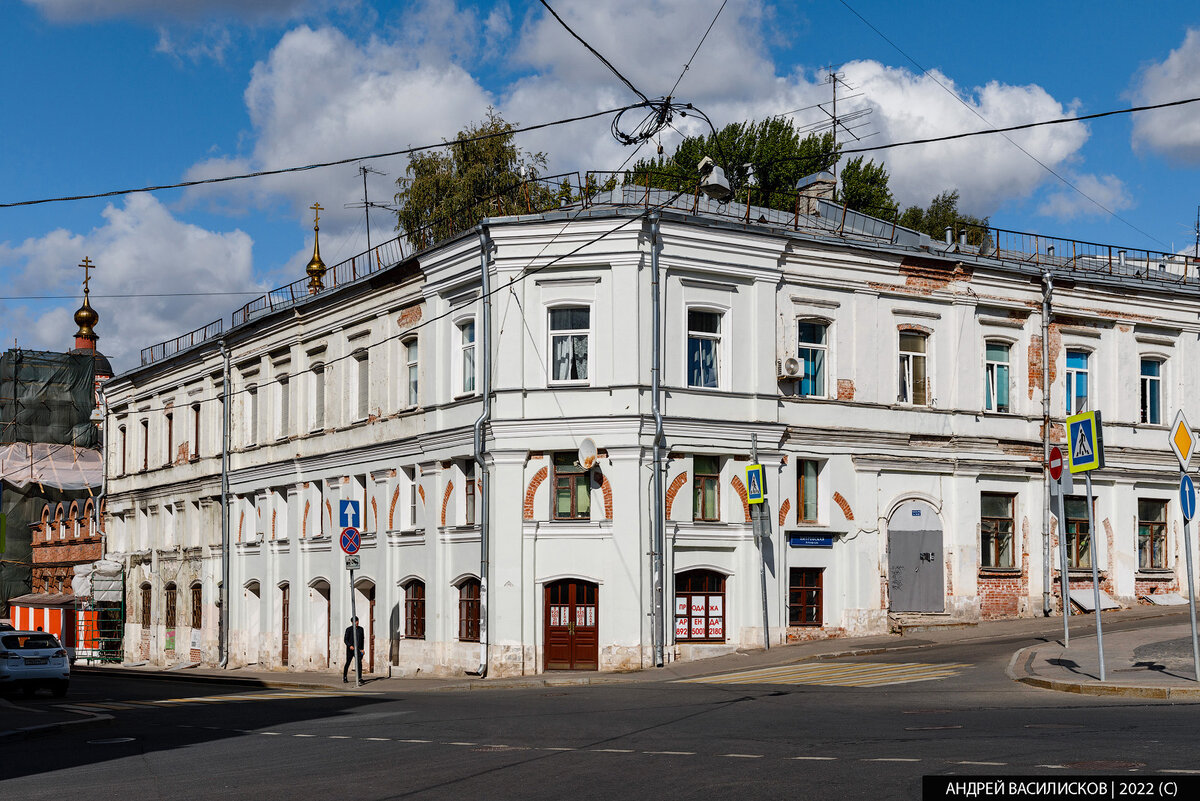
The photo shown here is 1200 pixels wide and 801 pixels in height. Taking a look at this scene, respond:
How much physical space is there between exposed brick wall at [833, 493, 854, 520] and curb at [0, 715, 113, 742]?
17.9 m

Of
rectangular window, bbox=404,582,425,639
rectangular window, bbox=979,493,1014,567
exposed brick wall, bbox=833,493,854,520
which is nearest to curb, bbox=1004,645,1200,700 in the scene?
exposed brick wall, bbox=833,493,854,520

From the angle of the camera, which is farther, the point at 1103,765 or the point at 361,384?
the point at 361,384

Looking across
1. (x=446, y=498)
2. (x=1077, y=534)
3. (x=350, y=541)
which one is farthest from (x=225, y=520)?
(x=1077, y=534)

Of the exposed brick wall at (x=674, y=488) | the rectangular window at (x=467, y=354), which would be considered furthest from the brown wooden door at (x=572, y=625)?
the rectangular window at (x=467, y=354)

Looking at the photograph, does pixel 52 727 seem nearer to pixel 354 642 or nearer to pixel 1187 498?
pixel 354 642

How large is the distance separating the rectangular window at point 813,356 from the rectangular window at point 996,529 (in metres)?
5.55

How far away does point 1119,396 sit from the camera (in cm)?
3716

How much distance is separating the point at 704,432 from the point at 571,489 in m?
3.31

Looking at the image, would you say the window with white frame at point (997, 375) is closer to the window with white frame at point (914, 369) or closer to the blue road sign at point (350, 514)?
the window with white frame at point (914, 369)

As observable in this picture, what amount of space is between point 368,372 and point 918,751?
2761 centimetres

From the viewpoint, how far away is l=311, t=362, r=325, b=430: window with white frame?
136ft

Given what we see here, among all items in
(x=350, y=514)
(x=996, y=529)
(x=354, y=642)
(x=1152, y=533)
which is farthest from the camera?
(x=1152, y=533)

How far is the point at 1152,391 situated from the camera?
38.2 meters

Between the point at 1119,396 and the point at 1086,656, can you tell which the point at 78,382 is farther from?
the point at 1086,656
